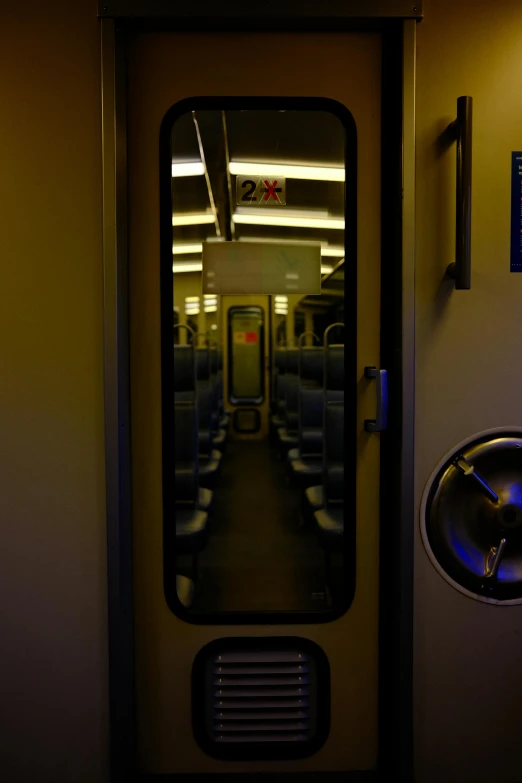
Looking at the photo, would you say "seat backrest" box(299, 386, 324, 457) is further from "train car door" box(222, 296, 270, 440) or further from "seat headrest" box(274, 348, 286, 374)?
"train car door" box(222, 296, 270, 440)

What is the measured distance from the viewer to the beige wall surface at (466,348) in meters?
1.75

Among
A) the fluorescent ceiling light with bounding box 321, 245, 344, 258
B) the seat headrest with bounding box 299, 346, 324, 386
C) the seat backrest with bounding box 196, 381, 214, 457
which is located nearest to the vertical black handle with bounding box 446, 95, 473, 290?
the fluorescent ceiling light with bounding box 321, 245, 344, 258

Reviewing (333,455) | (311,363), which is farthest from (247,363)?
(333,455)

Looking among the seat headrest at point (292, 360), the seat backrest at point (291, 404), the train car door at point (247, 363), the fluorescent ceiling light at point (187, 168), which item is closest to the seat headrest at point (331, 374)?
the fluorescent ceiling light at point (187, 168)

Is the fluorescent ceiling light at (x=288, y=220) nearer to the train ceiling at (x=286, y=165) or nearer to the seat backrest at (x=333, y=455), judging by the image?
the train ceiling at (x=286, y=165)

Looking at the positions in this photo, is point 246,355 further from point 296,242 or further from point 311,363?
point 296,242

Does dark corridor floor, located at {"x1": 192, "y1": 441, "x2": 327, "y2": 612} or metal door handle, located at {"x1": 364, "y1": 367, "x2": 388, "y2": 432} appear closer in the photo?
metal door handle, located at {"x1": 364, "y1": 367, "x2": 388, "y2": 432}

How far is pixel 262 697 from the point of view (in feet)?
6.19

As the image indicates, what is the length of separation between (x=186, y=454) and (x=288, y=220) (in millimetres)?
1678

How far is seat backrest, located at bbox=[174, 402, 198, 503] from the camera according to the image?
3178mm

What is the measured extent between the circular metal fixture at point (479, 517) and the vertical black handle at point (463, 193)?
48 cm

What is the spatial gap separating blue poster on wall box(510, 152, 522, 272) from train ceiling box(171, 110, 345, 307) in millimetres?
487

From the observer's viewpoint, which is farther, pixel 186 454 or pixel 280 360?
pixel 280 360

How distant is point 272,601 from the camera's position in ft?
10.0
